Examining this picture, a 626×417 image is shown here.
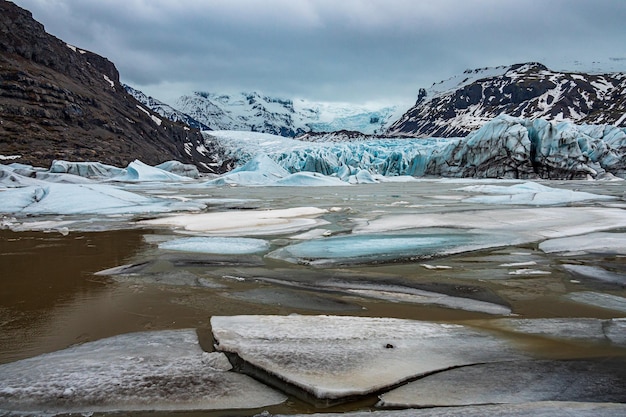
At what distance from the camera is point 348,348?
2.25 m

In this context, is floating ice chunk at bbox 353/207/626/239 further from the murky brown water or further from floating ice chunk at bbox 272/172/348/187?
floating ice chunk at bbox 272/172/348/187

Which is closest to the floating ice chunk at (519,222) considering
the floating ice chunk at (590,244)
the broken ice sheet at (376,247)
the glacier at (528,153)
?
the floating ice chunk at (590,244)

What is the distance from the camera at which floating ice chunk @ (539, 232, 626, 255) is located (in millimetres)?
4953

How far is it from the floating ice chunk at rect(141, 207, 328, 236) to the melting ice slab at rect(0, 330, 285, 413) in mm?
4347

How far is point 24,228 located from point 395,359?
7448mm

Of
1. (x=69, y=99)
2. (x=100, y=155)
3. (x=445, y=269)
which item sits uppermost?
(x=69, y=99)

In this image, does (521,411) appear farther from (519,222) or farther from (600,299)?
(519,222)

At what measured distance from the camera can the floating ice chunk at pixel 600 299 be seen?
10.1 feet

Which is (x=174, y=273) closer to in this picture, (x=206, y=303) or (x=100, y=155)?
(x=206, y=303)

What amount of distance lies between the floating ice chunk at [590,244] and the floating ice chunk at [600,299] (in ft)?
5.64

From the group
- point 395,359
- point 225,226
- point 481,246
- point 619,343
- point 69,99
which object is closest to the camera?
point 395,359

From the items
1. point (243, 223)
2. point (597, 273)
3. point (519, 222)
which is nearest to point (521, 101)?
point (519, 222)

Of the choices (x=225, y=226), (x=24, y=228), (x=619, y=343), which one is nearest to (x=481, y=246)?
(x=619, y=343)

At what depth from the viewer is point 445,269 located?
4281 millimetres
